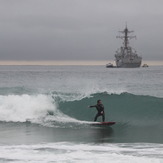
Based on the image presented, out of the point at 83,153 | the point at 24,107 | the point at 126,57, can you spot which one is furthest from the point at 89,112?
the point at 126,57

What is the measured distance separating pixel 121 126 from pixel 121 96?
32.8ft

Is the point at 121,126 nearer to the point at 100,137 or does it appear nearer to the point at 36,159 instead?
the point at 100,137

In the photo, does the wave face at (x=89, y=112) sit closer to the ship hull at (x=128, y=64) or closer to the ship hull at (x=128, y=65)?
the ship hull at (x=128, y=64)

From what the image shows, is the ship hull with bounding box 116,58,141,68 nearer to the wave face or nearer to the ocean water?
the ocean water

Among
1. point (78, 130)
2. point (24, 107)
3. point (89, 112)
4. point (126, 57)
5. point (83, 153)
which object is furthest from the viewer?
point (126, 57)

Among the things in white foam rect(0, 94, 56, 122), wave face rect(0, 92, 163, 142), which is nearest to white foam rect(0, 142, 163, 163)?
wave face rect(0, 92, 163, 142)

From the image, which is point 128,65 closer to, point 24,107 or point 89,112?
point 89,112

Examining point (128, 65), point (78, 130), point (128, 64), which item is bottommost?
point (78, 130)

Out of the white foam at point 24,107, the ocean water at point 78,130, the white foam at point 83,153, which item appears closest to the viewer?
the white foam at point 83,153

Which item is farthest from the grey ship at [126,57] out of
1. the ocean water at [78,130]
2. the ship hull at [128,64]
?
the ocean water at [78,130]

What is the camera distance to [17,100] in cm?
3006

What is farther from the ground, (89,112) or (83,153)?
(89,112)

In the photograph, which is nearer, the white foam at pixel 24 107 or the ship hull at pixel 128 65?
the white foam at pixel 24 107

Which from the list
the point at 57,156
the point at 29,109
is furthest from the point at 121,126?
the point at 57,156
